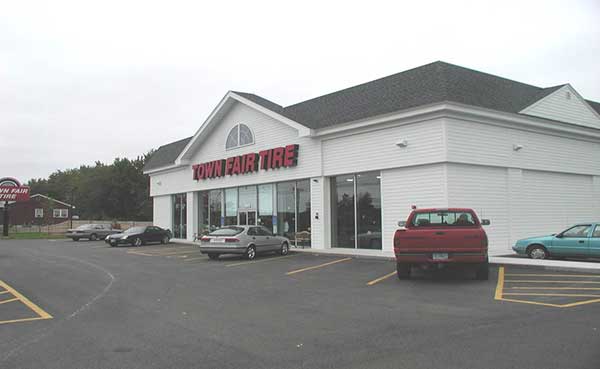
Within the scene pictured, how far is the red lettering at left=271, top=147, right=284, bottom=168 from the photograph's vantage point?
79.4 ft

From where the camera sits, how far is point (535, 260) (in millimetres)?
15430

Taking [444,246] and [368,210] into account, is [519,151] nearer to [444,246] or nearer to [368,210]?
[368,210]

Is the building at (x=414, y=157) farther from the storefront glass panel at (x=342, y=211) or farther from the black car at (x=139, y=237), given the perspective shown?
the black car at (x=139, y=237)

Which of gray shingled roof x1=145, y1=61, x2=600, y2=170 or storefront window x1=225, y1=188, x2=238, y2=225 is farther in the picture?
storefront window x1=225, y1=188, x2=238, y2=225

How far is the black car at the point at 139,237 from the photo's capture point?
29.9 metres

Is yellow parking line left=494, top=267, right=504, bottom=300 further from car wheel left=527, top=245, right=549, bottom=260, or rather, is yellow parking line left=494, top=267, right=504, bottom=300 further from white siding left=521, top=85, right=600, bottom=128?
white siding left=521, top=85, right=600, bottom=128

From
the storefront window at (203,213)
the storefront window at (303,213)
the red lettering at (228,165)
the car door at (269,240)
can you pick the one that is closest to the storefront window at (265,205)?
the storefront window at (303,213)

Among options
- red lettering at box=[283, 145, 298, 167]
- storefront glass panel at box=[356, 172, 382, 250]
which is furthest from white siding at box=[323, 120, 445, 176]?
red lettering at box=[283, 145, 298, 167]

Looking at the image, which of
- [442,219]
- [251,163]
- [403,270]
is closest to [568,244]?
[442,219]

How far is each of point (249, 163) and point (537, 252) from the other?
14.9 meters

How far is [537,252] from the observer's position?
16297 mm

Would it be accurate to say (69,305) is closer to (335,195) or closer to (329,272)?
(329,272)

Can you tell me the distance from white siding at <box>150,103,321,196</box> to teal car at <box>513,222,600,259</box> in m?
9.30

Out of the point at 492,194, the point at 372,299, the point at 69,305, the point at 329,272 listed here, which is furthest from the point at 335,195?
the point at 69,305
